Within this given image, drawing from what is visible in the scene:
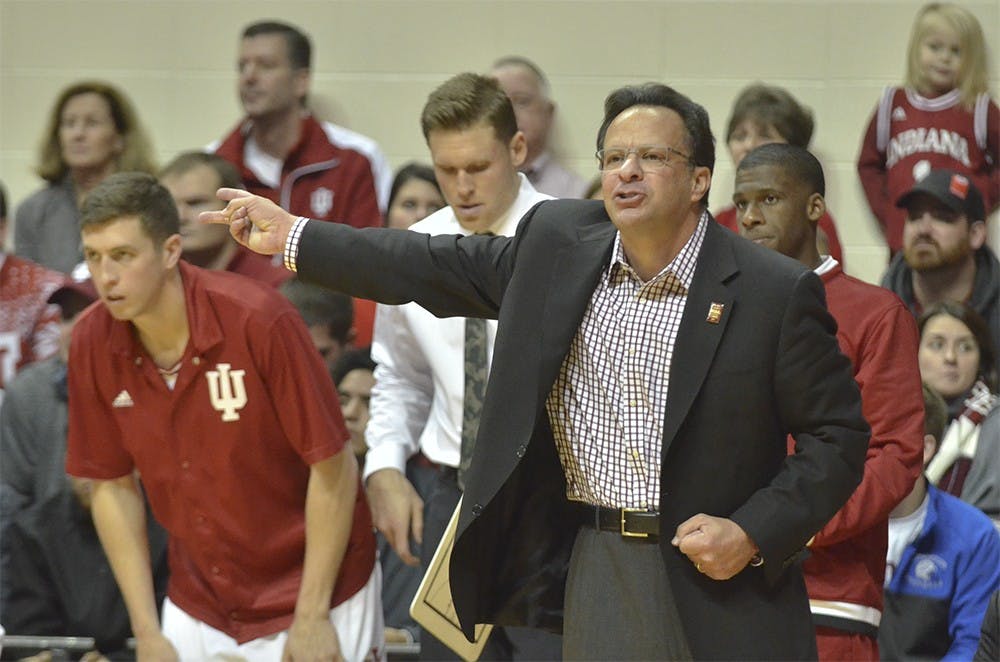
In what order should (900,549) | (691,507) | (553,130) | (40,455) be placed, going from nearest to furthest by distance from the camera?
(691,507) < (900,549) < (40,455) < (553,130)

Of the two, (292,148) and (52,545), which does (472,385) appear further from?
(292,148)

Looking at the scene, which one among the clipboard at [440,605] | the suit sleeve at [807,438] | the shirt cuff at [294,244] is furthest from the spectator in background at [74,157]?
the suit sleeve at [807,438]

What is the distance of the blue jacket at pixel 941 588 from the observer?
4.39m

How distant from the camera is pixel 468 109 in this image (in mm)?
4105

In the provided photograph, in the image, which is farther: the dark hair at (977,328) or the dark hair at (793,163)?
the dark hair at (977,328)

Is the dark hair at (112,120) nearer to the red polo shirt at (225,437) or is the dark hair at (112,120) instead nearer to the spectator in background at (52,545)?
the spectator in background at (52,545)

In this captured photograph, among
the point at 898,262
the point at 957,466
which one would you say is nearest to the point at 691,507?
the point at 957,466

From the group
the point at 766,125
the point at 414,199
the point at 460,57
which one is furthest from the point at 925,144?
the point at 414,199

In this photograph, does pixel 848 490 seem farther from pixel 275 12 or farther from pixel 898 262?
pixel 275 12

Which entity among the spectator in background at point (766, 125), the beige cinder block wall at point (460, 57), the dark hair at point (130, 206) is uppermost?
the beige cinder block wall at point (460, 57)

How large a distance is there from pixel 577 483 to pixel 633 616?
0.96ft

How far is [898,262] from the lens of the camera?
6.02 meters

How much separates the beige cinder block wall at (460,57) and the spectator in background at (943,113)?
32 centimetres

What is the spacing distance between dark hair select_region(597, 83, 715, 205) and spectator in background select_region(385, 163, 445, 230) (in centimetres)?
253
